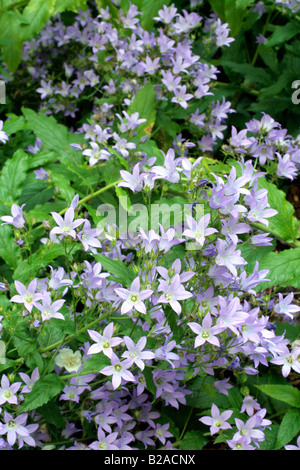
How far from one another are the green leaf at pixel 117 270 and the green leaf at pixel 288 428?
108 cm

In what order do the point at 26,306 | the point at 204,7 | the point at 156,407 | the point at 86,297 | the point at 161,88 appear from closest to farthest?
the point at 26,306
the point at 86,297
the point at 156,407
the point at 161,88
the point at 204,7

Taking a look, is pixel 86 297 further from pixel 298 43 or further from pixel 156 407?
pixel 298 43

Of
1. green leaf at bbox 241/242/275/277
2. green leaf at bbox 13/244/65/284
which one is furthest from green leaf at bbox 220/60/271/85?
green leaf at bbox 13/244/65/284

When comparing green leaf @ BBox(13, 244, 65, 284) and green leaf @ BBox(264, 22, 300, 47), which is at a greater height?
green leaf @ BBox(264, 22, 300, 47)

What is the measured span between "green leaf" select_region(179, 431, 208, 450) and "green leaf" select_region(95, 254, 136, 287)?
1.02m

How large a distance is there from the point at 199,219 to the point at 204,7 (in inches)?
134

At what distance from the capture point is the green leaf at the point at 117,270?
6.42 ft

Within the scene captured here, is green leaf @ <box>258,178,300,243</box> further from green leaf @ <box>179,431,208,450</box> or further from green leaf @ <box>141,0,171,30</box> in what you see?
green leaf @ <box>141,0,171,30</box>

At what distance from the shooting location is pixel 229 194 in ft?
6.12

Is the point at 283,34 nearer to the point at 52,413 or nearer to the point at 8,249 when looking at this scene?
the point at 8,249

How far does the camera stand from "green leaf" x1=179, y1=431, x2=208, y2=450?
96.7 inches

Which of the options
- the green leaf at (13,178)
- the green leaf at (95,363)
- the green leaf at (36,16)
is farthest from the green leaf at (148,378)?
the green leaf at (36,16)

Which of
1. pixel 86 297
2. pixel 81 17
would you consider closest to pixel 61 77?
pixel 81 17

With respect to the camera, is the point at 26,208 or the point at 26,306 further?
the point at 26,208
